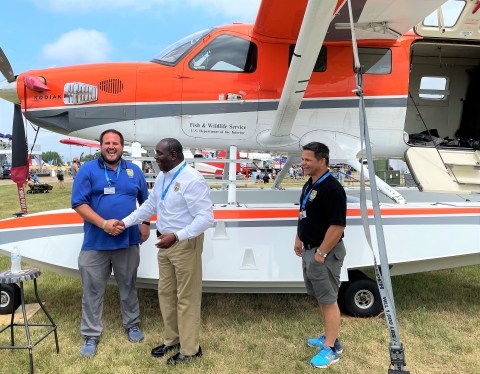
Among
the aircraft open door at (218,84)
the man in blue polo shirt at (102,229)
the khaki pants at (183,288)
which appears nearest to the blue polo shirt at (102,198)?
the man in blue polo shirt at (102,229)

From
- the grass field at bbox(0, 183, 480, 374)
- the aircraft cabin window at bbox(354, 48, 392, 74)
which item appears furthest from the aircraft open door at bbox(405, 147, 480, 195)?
the grass field at bbox(0, 183, 480, 374)

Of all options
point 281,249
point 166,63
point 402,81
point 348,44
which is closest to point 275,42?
point 348,44

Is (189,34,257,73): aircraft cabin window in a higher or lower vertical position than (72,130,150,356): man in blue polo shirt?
higher

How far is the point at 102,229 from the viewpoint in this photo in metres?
3.06

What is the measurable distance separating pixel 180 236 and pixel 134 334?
1.32m

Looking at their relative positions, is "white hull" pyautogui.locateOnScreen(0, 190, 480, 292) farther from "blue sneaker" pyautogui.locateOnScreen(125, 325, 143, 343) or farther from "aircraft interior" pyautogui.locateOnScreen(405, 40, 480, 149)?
"aircraft interior" pyautogui.locateOnScreen(405, 40, 480, 149)

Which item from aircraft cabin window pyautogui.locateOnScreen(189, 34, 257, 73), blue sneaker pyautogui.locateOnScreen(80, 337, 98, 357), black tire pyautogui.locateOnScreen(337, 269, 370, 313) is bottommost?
blue sneaker pyautogui.locateOnScreen(80, 337, 98, 357)

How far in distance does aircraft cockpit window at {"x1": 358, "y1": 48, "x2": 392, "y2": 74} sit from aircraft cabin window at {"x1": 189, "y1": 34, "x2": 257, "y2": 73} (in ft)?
4.59

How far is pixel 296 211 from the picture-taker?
384 centimetres

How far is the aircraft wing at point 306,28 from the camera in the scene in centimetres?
320

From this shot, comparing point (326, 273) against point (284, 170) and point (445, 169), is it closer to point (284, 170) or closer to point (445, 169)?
point (445, 169)

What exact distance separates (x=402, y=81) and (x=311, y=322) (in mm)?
3109

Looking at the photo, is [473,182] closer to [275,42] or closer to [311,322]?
[311,322]

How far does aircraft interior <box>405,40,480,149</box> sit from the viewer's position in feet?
19.9
